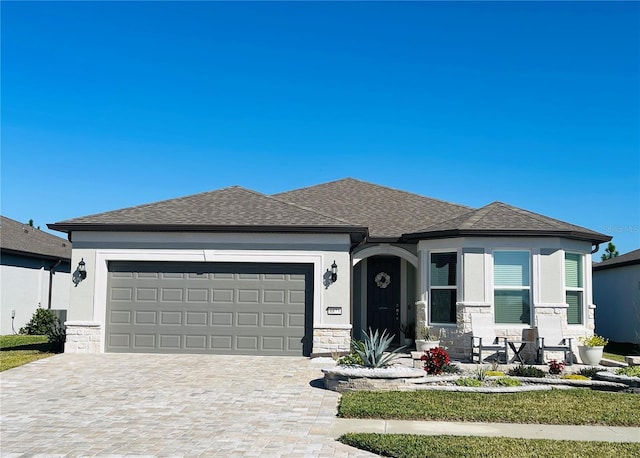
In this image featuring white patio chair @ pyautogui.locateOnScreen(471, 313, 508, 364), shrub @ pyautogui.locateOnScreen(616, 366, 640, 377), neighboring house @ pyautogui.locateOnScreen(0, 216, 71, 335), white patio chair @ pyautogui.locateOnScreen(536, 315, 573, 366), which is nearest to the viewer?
shrub @ pyautogui.locateOnScreen(616, 366, 640, 377)

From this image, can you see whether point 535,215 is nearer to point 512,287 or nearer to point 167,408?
point 512,287

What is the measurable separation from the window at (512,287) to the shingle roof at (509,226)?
0.61m

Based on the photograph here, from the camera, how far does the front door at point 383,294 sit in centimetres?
1681

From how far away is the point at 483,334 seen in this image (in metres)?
13.2

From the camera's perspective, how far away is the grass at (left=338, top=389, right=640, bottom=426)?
790 centimetres

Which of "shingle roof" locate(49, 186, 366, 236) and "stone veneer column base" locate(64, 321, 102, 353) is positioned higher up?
"shingle roof" locate(49, 186, 366, 236)

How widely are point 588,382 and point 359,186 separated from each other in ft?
40.9

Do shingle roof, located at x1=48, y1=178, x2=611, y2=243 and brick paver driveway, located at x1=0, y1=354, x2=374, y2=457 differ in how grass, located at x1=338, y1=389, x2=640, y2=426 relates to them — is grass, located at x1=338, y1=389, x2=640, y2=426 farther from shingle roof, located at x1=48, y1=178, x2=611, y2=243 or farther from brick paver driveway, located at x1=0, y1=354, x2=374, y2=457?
shingle roof, located at x1=48, y1=178, x2=611, y2=243

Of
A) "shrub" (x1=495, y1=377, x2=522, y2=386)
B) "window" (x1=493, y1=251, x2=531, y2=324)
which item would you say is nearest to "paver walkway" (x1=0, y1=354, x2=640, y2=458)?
"shrub" (x1=495, y1=377, x2=522, y2=386)

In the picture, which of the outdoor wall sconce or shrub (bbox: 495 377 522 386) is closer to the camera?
shrub (bbox: 495 377 522 386)

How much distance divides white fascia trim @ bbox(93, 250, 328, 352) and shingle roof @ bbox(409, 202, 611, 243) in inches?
113

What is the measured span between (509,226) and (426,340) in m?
3.32

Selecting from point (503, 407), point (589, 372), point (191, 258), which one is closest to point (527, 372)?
point (589, 372)

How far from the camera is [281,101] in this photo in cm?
1870
